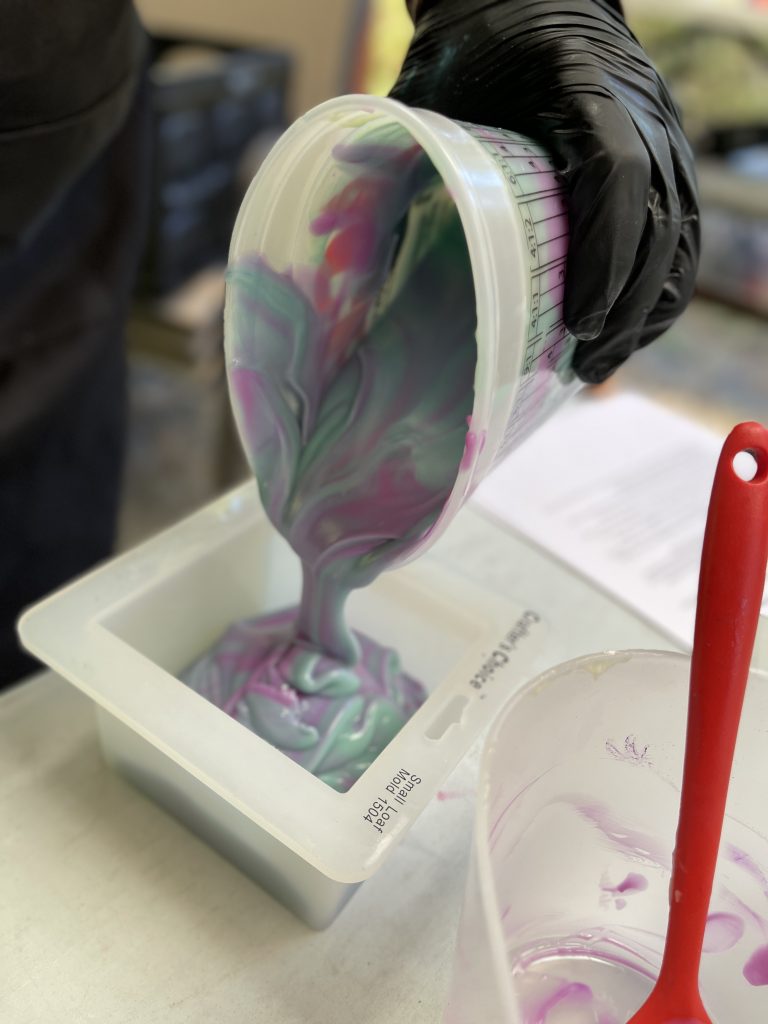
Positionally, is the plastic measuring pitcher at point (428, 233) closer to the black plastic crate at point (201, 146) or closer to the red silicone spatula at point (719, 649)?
the red silicone spatula at point (719, 649)

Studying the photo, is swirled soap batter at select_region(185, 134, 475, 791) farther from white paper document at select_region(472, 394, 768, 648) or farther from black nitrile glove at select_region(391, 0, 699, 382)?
white paper document at select_region(472, 394, 768, 648)

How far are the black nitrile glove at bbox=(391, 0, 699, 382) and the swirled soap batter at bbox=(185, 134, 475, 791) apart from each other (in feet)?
0.18

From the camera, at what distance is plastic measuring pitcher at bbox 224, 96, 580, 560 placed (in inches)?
15.2

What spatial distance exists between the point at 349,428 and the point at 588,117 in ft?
0.74

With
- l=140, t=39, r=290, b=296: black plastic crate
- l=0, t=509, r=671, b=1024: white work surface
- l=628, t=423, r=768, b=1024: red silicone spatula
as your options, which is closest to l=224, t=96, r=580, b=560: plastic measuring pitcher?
l=628, t=423, r=768, b=1024: red silicone spatula

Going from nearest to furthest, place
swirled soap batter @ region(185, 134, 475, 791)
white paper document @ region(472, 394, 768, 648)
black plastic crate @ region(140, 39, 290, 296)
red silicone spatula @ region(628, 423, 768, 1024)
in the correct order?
red silicone spatula @ region(628, 423, 768, 1024) < swirled soap batter @ region(185, 134, 475, 791) < white paper document @ region(472, 394, 768, 648) < black plastic crate @ region(140, 39, 290, 296)

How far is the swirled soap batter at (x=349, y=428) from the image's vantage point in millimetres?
517

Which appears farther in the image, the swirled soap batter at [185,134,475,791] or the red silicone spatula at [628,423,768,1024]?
the swirled soap batter at [185,134,475,791]

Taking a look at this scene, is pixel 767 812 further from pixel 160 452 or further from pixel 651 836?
pixel 160 452

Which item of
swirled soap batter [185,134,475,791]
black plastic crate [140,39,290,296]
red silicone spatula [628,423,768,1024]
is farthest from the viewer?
black plastic crate [140,39,290,296]

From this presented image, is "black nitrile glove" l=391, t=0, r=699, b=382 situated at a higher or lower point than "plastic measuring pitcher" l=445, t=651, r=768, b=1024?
higher

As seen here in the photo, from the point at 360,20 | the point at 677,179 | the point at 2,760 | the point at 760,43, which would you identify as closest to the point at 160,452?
the point at 360,20

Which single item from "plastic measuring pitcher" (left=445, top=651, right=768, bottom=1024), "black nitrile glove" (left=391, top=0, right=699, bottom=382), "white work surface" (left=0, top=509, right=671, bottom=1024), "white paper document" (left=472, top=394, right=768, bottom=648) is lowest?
"white paper document" (left=472, top=394, right=768, bottom=648)

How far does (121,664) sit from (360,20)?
6.78 feet
